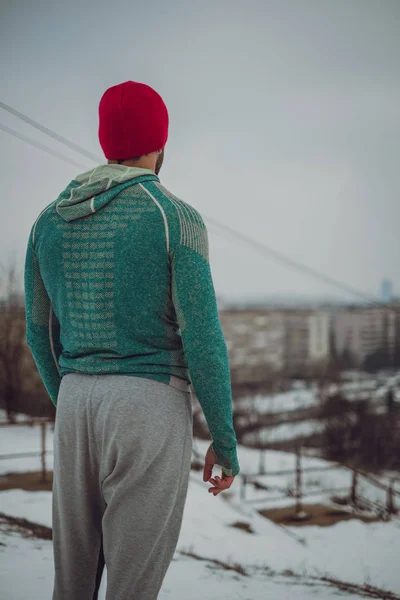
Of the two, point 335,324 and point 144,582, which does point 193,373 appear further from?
point 335,324

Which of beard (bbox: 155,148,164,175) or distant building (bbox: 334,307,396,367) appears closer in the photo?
beard (bbox: 155,148,164,175)

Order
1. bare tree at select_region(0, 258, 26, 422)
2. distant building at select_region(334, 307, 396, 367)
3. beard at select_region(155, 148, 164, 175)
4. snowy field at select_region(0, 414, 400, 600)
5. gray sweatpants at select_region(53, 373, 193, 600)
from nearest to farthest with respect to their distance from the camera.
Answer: gray sweatpants at select_region(53, 373, 193, 600)
beard at select_region(155, 148, 164, 175)
snowy field at select_region(0, 414, 400, 600)
bare tree at select_region(0, 258, 26, 422)
distant building at select_region(334, 307, 396, 367)

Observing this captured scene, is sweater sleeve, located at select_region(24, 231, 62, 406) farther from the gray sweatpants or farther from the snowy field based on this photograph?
the snowy field

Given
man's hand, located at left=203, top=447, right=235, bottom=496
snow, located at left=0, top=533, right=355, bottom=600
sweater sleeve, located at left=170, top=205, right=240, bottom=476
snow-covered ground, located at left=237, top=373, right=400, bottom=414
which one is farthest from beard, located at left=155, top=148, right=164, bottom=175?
snow-covered ground, located at left=237, top=373, right=400, bottom=414

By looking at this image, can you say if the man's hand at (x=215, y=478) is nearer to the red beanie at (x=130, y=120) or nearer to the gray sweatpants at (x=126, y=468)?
the gray sweatpants at (x=126, y=468)

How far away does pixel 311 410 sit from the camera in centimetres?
3300

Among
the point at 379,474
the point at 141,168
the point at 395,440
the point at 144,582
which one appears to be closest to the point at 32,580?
the point at 144,582

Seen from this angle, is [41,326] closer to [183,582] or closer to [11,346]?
[183,582]

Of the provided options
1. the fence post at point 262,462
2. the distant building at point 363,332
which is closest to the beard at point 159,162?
the fence post at point 262,462

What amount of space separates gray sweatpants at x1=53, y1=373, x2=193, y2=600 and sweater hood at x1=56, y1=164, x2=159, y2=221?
0.79 feet

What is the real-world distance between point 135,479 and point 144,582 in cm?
15

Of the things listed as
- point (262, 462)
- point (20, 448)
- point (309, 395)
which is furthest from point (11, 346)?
point (309, 395)

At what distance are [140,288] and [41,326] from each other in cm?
25

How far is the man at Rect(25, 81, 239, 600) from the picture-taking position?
2.60ft
